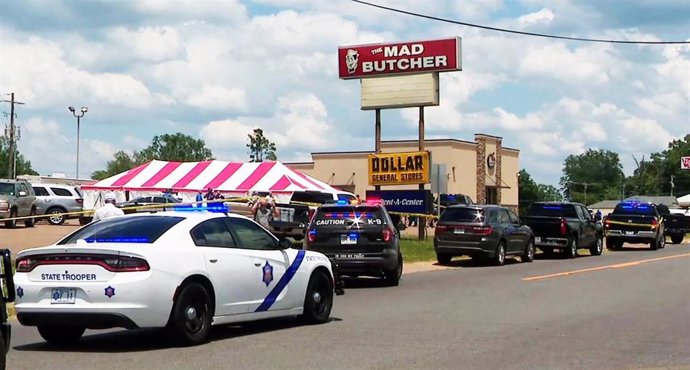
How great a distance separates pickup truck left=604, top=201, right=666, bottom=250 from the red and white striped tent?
11.1 meters

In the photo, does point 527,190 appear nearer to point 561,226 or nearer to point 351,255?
point 561,226

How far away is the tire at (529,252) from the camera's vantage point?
28359mm

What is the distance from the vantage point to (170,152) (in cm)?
14462

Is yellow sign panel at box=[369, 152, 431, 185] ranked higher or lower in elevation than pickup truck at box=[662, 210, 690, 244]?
higher

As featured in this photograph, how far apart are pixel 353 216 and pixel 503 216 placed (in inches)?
341

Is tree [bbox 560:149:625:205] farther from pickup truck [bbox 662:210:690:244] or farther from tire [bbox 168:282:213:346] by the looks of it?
tire [bbox 168:282:213:346]

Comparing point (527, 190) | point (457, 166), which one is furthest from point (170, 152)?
point (457, 166)

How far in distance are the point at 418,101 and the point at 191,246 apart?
91.4 feet

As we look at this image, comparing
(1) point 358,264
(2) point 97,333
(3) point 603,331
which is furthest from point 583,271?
(2) point 97,333

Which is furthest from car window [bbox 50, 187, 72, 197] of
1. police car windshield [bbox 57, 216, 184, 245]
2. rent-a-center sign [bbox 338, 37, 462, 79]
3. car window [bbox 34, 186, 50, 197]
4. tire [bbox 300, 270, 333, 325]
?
police car windshield [bbox 57, 216, 184, 245]

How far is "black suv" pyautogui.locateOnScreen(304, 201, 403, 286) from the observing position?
19312 millimetres

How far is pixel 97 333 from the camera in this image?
1214 centimetres

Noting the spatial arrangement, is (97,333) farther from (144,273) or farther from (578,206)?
(578,206)

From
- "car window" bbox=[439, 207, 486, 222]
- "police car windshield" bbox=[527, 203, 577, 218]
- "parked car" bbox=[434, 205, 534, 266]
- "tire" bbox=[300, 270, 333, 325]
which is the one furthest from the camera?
"police car windshield" bbox=[527, 203, 577, 218]
